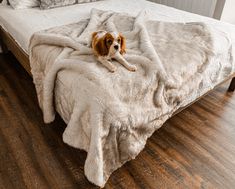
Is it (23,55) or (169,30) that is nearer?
(169,30)

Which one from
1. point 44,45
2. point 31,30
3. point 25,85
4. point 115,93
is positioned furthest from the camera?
point 25,85

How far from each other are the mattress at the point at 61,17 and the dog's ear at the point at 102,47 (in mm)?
747

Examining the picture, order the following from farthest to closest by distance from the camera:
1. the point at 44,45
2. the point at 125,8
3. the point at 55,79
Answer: the point at 125,8
the point at 44,45
the point at 55,79

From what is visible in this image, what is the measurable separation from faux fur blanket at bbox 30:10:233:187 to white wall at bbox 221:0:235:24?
56.5 inches

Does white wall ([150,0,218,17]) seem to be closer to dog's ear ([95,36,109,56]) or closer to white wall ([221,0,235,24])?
white wall ([221,0,235,24])

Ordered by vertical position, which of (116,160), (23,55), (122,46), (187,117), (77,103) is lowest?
(187,117)

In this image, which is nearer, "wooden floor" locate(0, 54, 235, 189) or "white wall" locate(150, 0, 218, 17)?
"wooden floor" locate(0, 54, 235, 189)

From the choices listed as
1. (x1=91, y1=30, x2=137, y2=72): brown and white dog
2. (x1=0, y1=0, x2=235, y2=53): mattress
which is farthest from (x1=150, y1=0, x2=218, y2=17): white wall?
(x1=91, y1=30, x2=137, y2=72): brown and white dog

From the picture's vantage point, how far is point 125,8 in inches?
94.4

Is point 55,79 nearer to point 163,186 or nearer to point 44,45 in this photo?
point 44,45

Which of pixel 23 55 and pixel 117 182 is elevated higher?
pixel 23 55

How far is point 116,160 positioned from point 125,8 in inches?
70.4

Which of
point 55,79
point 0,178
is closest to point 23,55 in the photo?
point 55,79

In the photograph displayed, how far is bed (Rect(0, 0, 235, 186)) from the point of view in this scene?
5.82 ft
